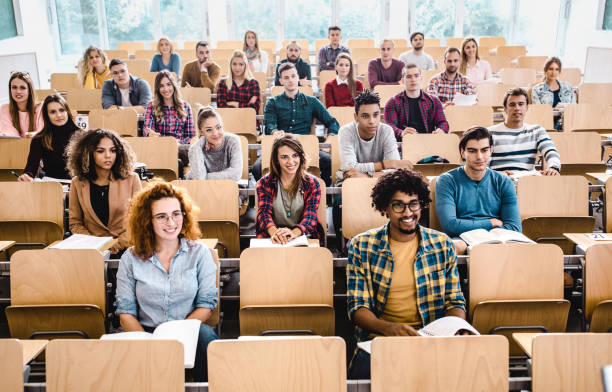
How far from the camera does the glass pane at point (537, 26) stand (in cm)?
1056

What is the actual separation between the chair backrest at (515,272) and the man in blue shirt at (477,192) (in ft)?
2.13

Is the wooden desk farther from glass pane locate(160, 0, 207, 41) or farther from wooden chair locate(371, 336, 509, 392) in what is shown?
glass pane locate(160, 0, 207, 41)

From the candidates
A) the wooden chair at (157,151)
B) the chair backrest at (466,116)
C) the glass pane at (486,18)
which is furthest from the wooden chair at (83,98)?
the glass pane at (486,18)

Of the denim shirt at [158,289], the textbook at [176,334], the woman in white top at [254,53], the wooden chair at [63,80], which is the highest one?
the woman in white top at [254,53]

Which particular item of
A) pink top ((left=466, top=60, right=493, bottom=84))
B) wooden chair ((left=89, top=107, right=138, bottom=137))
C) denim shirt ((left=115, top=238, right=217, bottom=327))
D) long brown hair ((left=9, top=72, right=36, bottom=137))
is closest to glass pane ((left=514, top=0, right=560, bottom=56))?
pink top ((left=466, top=60, right=493, bottom=84))

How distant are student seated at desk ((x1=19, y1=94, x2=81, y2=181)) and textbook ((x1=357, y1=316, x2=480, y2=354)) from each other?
9.53 ft

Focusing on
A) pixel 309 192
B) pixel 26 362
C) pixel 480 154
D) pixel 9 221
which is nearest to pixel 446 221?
pixel 480 154

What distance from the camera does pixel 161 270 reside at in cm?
248

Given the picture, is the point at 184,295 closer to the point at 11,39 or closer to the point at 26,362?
the point at 26,362

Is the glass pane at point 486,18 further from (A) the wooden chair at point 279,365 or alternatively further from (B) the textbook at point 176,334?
(A) the wooden chair at point 279,365

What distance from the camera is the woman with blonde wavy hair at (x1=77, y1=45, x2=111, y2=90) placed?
21.7ft

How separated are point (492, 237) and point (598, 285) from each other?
1.72 ft

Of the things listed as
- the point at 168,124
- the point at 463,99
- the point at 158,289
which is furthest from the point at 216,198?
the point at 463,99

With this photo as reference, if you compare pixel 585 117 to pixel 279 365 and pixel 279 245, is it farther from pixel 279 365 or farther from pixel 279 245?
pixel 279 365
